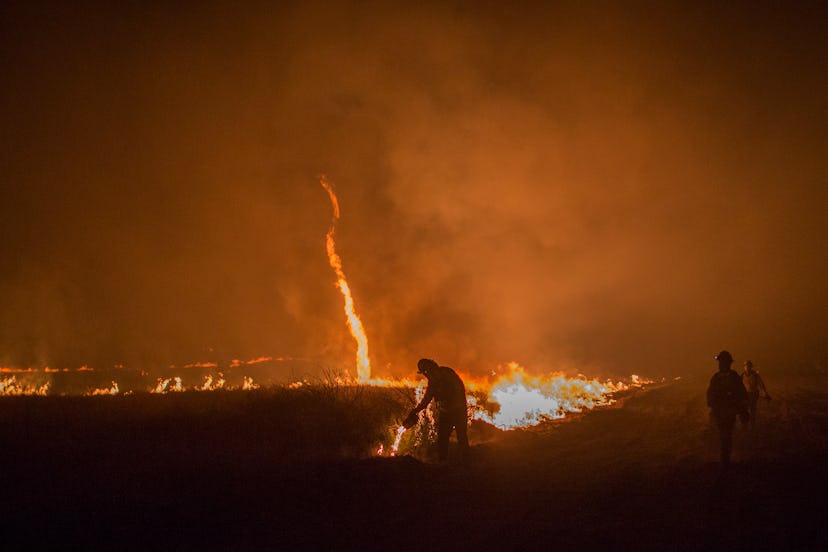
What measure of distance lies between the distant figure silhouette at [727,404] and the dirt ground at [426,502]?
512 millimetres

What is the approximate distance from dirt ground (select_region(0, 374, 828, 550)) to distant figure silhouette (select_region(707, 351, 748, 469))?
0.51 m

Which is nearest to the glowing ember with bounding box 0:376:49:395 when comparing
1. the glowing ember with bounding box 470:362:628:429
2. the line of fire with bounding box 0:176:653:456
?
the line of fire with bounding box 0:176:653:456

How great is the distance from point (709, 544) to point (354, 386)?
12.0m

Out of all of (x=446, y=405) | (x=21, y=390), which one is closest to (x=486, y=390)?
(x=446, y=405)

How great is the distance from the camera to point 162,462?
8.41 metres

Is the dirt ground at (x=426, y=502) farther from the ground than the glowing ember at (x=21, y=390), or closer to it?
closer to it

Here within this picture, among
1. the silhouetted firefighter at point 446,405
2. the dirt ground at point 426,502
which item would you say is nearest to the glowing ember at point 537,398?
the silhouetted firefighter at point 446,405

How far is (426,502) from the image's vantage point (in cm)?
770

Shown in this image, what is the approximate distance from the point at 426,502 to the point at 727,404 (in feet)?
20.9

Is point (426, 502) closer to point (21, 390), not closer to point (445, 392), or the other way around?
point (445, 392)

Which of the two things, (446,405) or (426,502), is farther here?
(446,405)

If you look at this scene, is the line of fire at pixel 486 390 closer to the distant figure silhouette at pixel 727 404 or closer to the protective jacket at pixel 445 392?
the protective jacket at pixel 445 392

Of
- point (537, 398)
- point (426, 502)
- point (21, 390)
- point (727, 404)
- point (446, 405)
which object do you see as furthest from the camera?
point (537, 398)

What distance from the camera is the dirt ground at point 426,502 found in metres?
5.83
